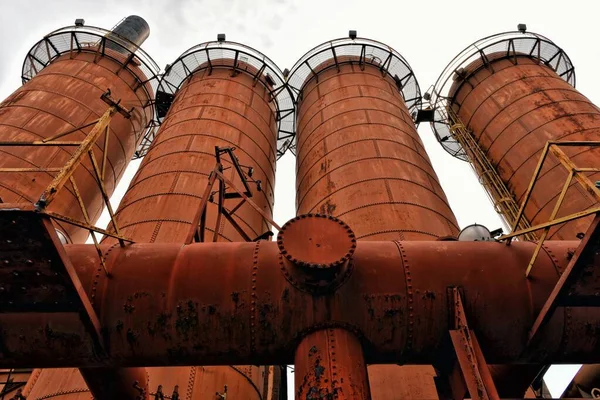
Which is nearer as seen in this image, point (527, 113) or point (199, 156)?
point (199, 156)

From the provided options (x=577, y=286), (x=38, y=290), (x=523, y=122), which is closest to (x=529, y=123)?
(x=523, y=122)

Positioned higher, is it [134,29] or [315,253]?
[134,29]

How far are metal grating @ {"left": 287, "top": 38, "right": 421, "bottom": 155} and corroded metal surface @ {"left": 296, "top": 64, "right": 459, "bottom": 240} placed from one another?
4.55ft

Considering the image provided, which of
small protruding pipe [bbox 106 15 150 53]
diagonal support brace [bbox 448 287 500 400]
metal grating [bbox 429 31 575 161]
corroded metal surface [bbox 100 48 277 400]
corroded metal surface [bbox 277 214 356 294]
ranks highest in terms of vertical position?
small protruding pipe [bbox 106 15 150 53]

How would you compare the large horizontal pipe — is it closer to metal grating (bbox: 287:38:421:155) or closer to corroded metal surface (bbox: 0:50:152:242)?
corroded metal surface (bbox: 0:50:152:242)

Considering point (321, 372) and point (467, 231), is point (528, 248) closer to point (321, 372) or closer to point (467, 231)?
point (467, 231)

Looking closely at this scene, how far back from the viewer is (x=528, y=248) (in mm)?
4949

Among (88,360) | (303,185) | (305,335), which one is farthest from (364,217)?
(88,360)

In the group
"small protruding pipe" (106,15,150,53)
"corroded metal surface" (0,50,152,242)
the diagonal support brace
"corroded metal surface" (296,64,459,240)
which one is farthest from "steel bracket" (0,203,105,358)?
"small protruding pipe" (106,15,150,53)

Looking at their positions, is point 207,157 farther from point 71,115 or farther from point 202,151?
point 71,115

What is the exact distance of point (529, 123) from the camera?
1294 cm

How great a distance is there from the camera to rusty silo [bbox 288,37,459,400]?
8492 mm

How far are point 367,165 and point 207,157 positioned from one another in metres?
3.87

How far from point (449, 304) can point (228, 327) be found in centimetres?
223
